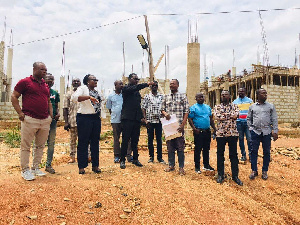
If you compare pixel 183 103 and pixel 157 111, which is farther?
pixel 157 111

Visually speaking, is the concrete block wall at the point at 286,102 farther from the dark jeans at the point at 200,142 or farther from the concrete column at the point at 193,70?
the dark jeans at the point at 200,142

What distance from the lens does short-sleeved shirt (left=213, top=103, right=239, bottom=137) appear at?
3.95m

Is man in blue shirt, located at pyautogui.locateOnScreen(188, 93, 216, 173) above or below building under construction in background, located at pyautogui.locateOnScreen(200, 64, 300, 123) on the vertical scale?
below

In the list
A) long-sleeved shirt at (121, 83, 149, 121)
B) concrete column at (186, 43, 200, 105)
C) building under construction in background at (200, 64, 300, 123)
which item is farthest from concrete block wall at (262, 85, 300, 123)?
long-sleeved shirt at (121, 83, 149, 121)

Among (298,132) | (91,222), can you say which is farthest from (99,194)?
(298,132)

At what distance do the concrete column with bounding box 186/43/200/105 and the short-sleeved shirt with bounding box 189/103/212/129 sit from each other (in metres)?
3.90

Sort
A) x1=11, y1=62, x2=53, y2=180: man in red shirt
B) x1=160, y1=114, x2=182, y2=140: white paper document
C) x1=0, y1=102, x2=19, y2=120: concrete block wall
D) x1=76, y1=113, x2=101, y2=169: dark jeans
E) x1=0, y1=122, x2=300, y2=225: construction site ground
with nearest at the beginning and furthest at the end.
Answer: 1. x1=0, y1=122, x2=300, y2=225: construction site ground
2. x1=11, y1=62, x2=53, y2=180: man in red shirt
3. x1=76, y1=113, x2=101, y2=169: dark jeans
4. x1=160, y1=114, x2=182, y2=140: white paper document
5. x1=0, y1=102, x2=19, y2=120: concrete block wall

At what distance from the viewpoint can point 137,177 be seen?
373cm

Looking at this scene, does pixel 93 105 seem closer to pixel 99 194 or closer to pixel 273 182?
pixel 99 194

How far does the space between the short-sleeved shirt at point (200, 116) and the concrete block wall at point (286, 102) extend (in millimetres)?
13576

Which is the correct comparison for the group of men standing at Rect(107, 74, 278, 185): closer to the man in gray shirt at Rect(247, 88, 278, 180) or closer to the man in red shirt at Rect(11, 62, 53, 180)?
the man in gray shirt at Rect(247, 88, 278, 180)

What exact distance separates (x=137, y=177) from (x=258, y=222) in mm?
1834

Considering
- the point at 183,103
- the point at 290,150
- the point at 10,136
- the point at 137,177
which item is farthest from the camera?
the point at 10,136

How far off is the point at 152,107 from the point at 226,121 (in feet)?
5.05
